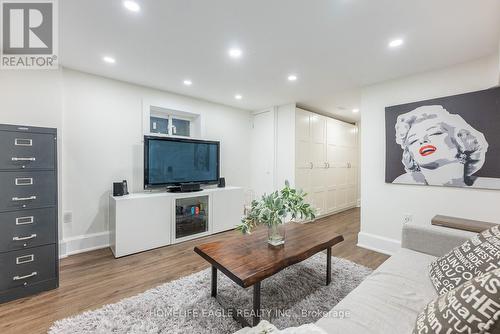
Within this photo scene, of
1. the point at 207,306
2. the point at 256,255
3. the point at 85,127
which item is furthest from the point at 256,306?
the point at 85,127

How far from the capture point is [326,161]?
4.71 meters

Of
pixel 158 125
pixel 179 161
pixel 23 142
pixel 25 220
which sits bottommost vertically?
pixel 25 220

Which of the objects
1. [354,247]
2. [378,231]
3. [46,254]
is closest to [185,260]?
[46,254]

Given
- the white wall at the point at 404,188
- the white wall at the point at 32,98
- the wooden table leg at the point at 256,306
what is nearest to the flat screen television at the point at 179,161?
the white wall at the point at 32,98

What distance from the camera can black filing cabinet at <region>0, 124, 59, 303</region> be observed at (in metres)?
1.77

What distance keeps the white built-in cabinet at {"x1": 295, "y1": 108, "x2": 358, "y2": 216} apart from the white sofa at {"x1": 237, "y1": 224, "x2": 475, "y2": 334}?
7.34 feet

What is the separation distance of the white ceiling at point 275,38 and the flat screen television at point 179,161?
0.91m

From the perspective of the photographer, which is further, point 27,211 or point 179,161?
point 179,161

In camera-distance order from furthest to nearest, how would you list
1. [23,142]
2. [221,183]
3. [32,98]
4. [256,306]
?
[221,183] → [32,98] → [23,142] → [256,306]

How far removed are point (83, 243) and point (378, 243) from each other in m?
3.87

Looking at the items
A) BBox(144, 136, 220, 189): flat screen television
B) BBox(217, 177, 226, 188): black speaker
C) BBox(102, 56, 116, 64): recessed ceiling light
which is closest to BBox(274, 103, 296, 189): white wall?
BBox(217, 177, 226, 188): black speaker

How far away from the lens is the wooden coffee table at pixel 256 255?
1.41m

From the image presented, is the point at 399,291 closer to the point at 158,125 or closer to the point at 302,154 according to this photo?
the point at 302,154

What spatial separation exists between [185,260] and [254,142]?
2776 millimetres
